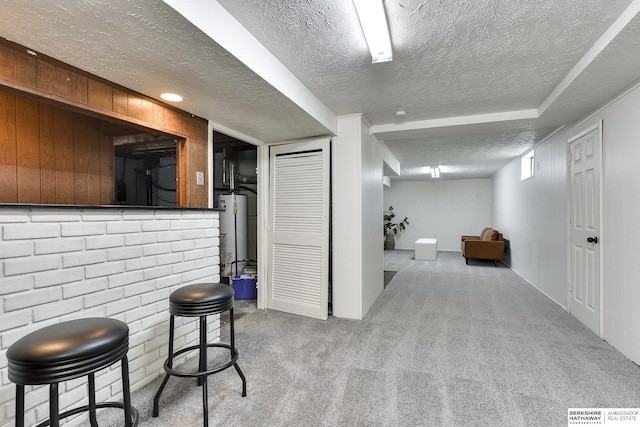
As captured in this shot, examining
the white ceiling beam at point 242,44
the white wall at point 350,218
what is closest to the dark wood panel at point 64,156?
the white ceiling beam at point 242,44

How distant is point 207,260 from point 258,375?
99 centimetres

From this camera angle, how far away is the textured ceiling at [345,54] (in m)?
1.35

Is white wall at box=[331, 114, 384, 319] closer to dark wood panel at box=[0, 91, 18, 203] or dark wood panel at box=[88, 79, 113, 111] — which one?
dark wood panel at box=[88, 79, 113, 111]

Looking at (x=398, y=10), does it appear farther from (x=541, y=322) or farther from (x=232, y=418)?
(x=541, y=322)

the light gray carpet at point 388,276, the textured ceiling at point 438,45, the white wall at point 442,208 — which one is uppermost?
the textured ceiling at point 438,45

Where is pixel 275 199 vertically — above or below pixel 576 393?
above

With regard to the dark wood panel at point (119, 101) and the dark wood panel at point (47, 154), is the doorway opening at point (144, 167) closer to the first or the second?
the dark wood panel at point (119, 101)

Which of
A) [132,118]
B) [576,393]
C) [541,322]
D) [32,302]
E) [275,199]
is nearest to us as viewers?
[32,302]

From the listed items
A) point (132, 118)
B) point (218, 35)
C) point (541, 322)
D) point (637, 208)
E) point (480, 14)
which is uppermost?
point (480, 14)

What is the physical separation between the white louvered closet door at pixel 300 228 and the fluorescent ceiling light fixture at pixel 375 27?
1470 mm

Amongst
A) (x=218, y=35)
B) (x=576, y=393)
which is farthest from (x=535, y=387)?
(x=218, y=35)

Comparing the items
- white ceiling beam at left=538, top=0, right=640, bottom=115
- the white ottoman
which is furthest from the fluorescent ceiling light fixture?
the white ottoman

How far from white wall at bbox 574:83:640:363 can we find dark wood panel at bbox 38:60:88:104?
12.6ft

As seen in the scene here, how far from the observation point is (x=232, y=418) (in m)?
1.64
